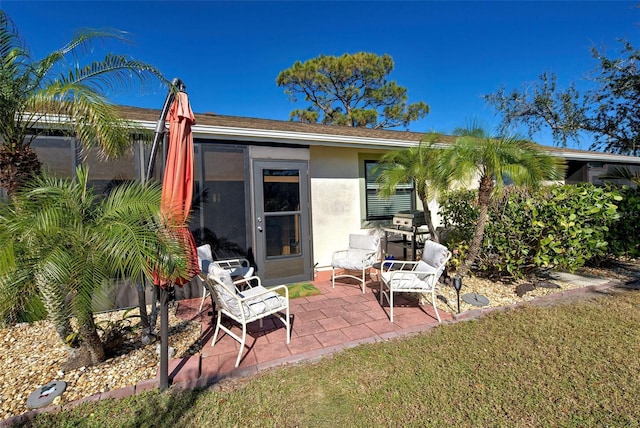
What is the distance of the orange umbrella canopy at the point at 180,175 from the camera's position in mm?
2918

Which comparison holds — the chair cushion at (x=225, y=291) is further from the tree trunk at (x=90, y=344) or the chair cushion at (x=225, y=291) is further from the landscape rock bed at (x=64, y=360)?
the tree trunk at (x=90, y=344)

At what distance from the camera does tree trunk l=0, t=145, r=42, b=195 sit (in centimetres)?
288

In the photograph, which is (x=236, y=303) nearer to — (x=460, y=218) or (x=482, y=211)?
(x=482, y=211)

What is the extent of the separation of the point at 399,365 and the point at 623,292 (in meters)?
5.03

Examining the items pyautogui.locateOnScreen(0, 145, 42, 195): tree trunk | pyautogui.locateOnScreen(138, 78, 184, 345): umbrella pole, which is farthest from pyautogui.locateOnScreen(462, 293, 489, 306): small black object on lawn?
pyautogui.locateOnScreen(0, 145, 42, 195): tree trunk

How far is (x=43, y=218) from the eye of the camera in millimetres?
2434

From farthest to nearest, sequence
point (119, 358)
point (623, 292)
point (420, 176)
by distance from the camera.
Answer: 1. point (420, 176)
2. point (623, 292)
3. point (119, 358)

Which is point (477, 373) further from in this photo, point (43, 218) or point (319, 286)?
point (43, 218)

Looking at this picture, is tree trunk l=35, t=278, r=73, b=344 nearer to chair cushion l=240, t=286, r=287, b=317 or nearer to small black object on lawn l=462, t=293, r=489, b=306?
chair cushion l=240, t=286, r=287, b=317

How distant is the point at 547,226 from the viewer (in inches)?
209

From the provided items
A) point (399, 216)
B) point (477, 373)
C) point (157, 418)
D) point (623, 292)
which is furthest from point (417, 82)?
point (157, 418)

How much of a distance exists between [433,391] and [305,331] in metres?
1.77

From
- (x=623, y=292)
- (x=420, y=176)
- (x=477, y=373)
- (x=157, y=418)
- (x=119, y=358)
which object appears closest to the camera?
(x=157, y=418)

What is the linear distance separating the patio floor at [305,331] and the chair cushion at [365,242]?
3.52ft
